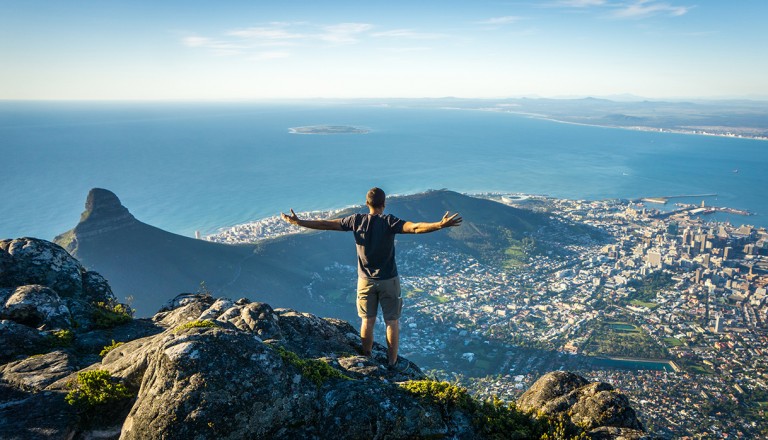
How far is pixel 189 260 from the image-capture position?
50656mm

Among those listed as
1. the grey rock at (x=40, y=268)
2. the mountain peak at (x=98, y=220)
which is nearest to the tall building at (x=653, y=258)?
the grey rock at (x=40, y=268)

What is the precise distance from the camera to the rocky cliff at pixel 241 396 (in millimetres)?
4531

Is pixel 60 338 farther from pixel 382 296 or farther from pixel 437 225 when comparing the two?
pixel 437 225

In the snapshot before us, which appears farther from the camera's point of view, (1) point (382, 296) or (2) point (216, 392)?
(1) point (382, 296)

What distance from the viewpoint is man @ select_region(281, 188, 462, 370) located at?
22.6 ft

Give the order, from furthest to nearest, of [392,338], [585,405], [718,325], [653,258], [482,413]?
[653,258]
[718,325]
[392,338]
[585,405]
[482,413]

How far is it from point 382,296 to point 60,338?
5913 millimetres

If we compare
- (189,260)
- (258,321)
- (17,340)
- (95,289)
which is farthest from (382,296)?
(189,260)

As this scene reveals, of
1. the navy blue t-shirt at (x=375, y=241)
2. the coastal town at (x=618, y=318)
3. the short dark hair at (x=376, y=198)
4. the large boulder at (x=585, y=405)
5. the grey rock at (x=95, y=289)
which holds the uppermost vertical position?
the short dark hair at (x=376, y=198)

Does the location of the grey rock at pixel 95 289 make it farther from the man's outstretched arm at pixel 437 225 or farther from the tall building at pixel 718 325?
the tall building at pixel 718 325

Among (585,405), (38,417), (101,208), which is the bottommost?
(101,208)

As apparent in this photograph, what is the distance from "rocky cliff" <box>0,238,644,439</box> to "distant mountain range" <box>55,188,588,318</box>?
1535 inches

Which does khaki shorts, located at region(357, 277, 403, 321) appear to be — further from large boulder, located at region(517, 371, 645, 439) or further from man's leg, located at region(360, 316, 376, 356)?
large boulder, located at region(517, 371, 645, 439)

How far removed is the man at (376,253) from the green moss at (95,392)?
3382mm
